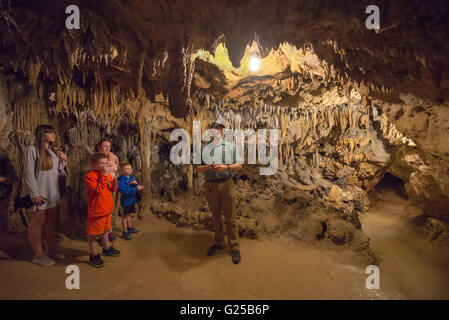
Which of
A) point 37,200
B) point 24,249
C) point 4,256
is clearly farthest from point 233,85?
point 4,256

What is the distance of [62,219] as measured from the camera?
4.21 m

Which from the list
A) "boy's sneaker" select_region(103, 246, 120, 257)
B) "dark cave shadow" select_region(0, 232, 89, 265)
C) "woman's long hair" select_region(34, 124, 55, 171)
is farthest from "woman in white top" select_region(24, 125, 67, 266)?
"boy's sneaker" select_region(103, 246, 120, 257)

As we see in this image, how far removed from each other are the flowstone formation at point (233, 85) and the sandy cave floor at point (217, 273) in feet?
1.98

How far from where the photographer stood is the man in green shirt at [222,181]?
3.05 meters

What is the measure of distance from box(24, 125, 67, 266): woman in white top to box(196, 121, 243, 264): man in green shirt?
180cm

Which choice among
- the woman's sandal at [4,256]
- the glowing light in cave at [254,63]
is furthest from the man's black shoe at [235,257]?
the glowing light in cave at [254,63]

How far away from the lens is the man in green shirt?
3053 mm

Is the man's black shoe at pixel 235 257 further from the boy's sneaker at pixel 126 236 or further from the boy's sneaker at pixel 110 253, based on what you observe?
the boy's sneaker at pixel 126 236

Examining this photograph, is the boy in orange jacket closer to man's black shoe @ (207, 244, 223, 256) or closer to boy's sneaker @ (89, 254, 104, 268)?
boy's sneaker @ (89, 254, 104, 268)

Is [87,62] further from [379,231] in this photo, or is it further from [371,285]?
[379,231]

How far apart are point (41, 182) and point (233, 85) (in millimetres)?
4745

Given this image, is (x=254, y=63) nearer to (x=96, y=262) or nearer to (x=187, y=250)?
(x=187, y=250)

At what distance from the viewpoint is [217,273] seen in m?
2.72

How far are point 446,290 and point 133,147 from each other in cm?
743
